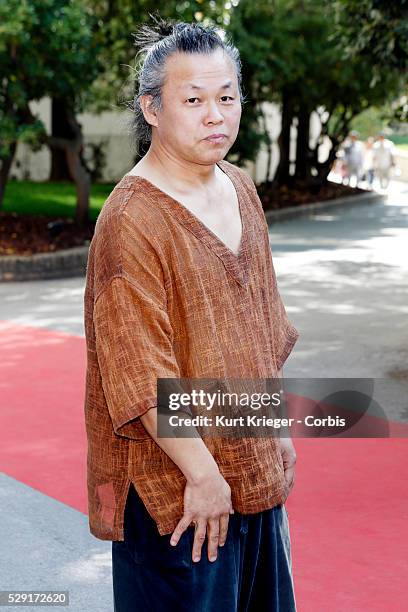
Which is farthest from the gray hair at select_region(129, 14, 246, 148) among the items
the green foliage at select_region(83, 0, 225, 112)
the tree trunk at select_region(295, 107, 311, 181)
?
the tree trunk at select_region(295, 107, 311, 181)

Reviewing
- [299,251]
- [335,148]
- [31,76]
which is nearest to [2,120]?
[31,76]

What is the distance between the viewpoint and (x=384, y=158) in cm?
2906

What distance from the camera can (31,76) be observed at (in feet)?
45.9

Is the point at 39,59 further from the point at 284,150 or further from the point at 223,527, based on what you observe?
the point at 284,150

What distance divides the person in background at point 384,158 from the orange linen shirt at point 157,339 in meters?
27.2

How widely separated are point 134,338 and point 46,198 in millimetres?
19489

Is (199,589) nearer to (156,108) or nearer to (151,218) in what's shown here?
(151,218)

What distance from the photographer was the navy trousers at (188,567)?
2295 mm

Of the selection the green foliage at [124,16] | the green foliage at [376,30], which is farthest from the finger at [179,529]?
the green foliage at [124,16]

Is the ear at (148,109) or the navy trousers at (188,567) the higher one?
the ear at (148,109)

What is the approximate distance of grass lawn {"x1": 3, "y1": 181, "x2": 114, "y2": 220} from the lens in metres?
19.1

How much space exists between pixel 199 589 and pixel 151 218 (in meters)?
0.78

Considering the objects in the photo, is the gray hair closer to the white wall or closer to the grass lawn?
the grass lawn

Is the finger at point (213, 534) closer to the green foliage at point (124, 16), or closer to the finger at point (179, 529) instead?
the finger at point (179, 529)
